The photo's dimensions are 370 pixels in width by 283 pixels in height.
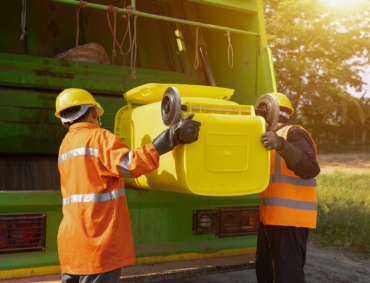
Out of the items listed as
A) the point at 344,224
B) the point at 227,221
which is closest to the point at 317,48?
the point at 344,224

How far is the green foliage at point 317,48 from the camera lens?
15992mm

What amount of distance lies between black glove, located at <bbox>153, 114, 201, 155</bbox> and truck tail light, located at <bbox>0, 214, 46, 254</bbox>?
2.63 feet

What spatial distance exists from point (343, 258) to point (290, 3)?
38.9 ft

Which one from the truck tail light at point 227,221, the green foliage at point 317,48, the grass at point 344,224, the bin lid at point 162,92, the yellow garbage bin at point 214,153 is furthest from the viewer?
the green foliage at point 317,48

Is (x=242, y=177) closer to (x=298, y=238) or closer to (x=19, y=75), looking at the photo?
(x=298, y=238)

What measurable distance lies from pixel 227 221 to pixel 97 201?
3.89 ft

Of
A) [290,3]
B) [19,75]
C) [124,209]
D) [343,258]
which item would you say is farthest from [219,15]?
[290,3]

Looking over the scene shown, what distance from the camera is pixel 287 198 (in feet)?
9.59

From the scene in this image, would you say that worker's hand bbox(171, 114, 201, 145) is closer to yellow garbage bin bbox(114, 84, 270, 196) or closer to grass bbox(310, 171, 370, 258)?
yellow garbage bin bbox(114, 84, 270, 196)

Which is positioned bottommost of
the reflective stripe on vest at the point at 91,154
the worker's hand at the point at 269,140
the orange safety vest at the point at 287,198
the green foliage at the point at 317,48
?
the orange safety vest at the point at 287,198

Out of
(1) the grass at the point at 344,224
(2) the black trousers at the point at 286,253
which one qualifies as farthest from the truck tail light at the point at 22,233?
(1) the grass at the point at 344,224

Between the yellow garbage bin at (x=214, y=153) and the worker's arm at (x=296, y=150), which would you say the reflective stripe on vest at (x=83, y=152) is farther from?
the worker's arm at (x=296, y=150)

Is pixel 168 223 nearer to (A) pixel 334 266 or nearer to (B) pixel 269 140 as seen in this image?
(B) pixel 269 140

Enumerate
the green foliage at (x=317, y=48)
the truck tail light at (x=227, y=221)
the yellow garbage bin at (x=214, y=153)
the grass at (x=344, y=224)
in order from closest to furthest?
1. the yellow garbage bin at (x=214, y=153)
2. the truck tail light at (x=227, y=221)
3. the grass at (x=344, y=224)
4. the green foliage at (x=317, y=48)
